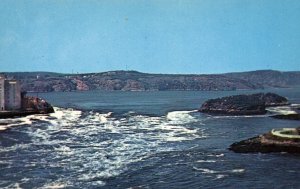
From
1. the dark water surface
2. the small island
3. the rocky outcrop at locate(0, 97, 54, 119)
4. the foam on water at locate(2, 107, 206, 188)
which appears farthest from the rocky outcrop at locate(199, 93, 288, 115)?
the small island

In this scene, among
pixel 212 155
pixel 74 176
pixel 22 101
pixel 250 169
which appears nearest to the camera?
pixel 74 176

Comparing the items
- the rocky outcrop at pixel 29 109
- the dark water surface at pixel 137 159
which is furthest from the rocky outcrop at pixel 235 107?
the rocky outcrop at pixel 29 109

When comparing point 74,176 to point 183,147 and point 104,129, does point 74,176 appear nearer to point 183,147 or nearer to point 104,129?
point 183,147

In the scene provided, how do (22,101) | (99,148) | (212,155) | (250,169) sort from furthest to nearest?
1. (22,101)
2. (99,148)
3. (212,155)
4. (250,169)

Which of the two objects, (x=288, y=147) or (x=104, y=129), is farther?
(x=104, y=129)

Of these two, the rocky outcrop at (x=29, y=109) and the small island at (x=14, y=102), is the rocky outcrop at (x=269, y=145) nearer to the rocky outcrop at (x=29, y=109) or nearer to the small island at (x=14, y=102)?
the rocky outcrop at (x=29, y=109)

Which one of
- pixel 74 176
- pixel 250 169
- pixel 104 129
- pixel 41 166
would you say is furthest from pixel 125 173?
pixel 104 129

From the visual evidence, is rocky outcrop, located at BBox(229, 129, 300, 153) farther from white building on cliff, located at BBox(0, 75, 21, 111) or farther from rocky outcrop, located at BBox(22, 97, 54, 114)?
white building on cliff, located at BBox(0, 75, 21, 111)

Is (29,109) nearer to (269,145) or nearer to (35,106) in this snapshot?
(35,106)
